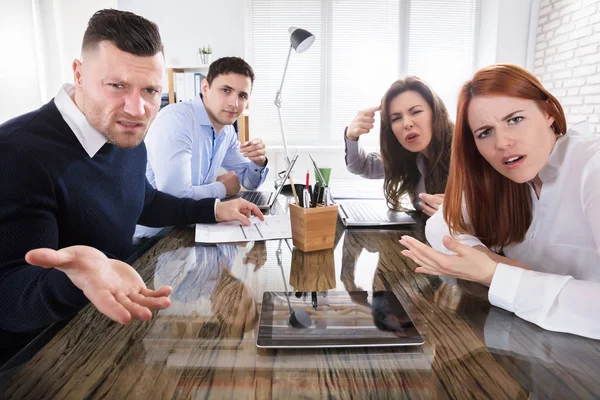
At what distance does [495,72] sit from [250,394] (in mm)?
883

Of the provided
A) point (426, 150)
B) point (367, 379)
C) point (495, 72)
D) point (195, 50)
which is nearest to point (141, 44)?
point (495, 72)

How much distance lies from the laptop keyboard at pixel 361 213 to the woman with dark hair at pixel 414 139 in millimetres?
258

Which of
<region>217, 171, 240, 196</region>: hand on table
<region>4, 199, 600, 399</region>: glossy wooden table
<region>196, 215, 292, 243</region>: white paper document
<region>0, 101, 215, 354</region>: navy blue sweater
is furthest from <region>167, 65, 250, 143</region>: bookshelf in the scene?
<region>4, 199, 600, 399</region>: glossy wooden table

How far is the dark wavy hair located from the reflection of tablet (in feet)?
3.78

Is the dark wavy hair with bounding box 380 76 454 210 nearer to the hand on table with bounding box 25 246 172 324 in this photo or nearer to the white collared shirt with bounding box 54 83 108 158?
the white collared shirt with bounding box 54 83 108 158

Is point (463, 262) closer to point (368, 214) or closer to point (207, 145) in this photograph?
point (368, 214)

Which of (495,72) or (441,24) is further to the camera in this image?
(441,24)

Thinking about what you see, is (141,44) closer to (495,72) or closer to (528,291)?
(495,72)

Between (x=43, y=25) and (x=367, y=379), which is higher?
(x=43, y=25)

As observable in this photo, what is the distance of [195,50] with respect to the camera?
4203mm

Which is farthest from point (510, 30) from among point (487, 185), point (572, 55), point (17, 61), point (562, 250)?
point (17, 61)

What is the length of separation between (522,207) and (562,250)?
145 millimetres

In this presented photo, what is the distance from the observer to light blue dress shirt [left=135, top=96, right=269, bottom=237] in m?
1.98

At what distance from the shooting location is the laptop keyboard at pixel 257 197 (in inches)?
69.9
